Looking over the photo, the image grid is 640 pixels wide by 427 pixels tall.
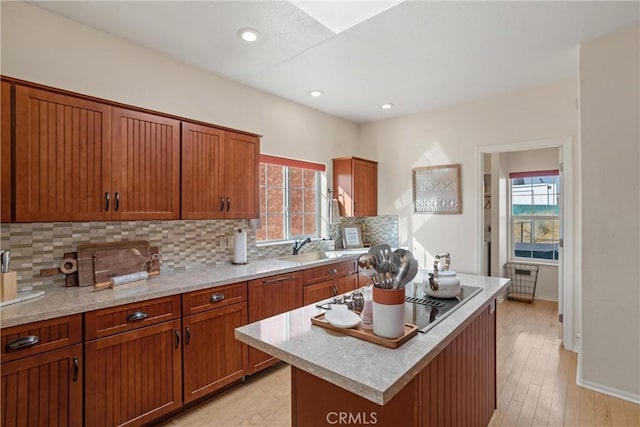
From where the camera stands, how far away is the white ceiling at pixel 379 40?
81.1 inches

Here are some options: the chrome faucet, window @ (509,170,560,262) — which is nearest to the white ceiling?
the chrome faucet

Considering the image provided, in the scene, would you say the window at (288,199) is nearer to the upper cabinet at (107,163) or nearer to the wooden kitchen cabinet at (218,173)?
the wooden kitchen cabinet at (218,173)

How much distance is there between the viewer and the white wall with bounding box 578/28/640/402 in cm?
232

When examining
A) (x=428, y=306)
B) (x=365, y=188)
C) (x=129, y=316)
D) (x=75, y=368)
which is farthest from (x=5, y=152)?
(x=365, y=188)

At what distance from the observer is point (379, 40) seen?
7.93 feet

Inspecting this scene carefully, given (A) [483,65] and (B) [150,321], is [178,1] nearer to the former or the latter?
(B) [150,321]

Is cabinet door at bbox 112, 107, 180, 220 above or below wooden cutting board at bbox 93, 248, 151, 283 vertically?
above

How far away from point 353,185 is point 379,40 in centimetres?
196

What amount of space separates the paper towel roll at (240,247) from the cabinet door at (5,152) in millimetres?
1550

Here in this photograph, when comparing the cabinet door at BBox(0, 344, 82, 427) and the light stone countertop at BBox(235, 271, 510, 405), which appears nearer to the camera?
the light stone countertop at BBox(235, 271, 510, 405)

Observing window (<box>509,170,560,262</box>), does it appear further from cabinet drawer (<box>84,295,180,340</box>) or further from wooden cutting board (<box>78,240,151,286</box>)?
wooden cutting board (<box>78,240,151,286</box>)

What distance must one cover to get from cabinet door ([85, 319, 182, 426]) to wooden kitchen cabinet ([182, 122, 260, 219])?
2.99 feet

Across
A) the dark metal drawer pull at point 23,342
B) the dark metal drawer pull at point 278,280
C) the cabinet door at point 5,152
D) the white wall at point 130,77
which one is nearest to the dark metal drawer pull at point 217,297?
the dark metal drawer pull at point 278,280

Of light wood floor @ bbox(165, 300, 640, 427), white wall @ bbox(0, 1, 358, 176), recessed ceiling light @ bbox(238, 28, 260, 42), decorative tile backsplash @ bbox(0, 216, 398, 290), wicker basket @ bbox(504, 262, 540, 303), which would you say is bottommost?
light wood floor @ bbox(165, 300, 640, 427)
